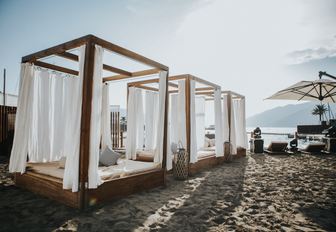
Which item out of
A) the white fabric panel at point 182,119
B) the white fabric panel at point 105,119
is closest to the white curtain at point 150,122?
the white fabric panel at point 105,119

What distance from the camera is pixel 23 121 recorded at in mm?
3936

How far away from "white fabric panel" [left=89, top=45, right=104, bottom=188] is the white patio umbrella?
22.0 feet

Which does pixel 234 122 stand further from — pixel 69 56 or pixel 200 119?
pixel 69 56

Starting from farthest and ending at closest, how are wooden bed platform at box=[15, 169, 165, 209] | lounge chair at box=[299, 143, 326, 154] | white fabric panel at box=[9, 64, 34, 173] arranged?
lounge chair at box=[299, 143, 326, 154]
white fabric panel at box=[9, 64, 34, 173]
wooden bed platform at box=[15, 169, 165, 209]

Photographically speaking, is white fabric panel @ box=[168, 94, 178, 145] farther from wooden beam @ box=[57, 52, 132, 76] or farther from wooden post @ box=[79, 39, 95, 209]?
wooden post @ box=[79, 39, 95, 209]

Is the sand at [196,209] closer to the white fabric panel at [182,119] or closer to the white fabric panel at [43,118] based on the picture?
the white fabric panel at [43,118]

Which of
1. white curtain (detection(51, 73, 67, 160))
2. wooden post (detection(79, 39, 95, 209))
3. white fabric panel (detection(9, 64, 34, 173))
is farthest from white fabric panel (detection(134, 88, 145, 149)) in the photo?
wooden post (detection(79, 39, 95, 209))

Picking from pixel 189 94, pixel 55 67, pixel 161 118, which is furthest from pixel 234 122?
pixel 55 67

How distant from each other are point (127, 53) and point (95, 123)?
57.6 inches

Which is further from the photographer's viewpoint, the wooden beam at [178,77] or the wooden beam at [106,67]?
the wooden beam at [178,77]

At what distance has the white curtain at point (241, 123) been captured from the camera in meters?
8.62

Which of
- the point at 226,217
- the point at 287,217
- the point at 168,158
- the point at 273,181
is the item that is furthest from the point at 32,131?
the point at 273,181

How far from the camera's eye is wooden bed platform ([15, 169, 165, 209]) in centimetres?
Result: 301

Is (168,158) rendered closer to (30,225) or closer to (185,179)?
(185,179)
